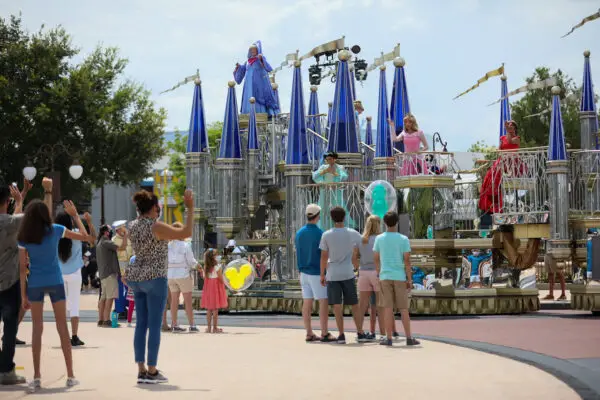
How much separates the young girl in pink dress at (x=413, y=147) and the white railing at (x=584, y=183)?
3.29 m

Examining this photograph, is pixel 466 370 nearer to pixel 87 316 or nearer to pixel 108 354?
pixel 108 354

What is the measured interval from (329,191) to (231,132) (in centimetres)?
463

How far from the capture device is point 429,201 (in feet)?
71.3

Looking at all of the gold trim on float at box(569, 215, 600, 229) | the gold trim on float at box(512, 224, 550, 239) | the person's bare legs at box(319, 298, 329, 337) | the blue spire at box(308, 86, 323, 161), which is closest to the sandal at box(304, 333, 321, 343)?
the person's bare legs at box(319, 298, 329, 337)

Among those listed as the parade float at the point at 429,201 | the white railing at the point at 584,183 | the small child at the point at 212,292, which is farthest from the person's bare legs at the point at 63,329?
the white railing at the point at 584,183

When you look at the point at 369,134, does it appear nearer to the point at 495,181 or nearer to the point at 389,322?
the point at 495,181

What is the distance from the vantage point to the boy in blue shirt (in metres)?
15.6

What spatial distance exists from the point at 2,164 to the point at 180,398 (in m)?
39.7

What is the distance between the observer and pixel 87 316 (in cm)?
2445

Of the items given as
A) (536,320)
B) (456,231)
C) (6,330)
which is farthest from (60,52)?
(6,330)

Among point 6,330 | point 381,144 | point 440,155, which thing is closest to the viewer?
point 6,330

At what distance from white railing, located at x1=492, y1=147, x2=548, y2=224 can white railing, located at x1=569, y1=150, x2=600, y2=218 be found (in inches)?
31.9

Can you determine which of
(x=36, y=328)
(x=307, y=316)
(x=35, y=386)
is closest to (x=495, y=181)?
(x=307, y=316)

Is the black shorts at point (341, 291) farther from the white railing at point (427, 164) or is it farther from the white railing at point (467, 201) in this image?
the white railing at point (467, 201)
